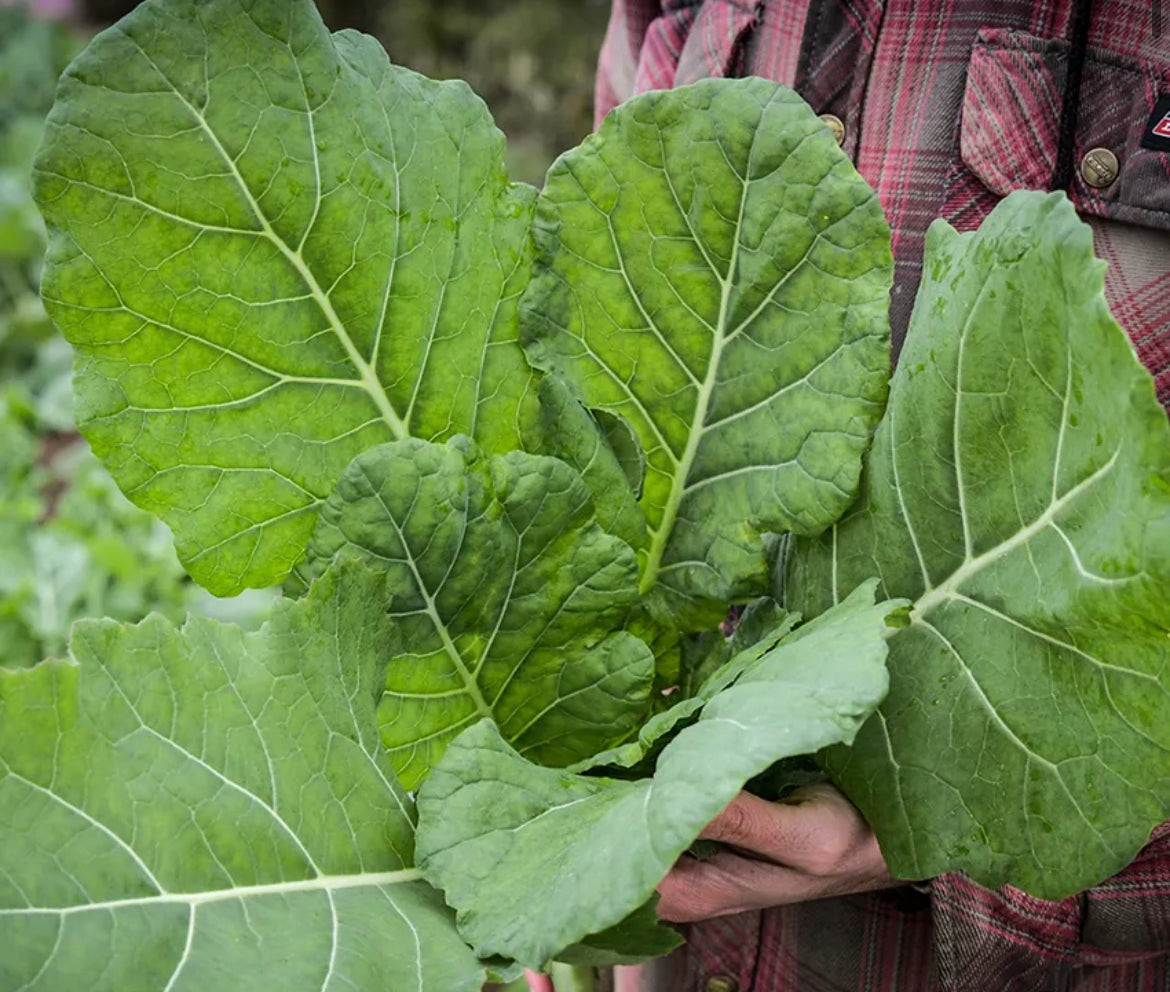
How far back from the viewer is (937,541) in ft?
2.01

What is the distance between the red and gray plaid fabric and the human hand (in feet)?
0.55

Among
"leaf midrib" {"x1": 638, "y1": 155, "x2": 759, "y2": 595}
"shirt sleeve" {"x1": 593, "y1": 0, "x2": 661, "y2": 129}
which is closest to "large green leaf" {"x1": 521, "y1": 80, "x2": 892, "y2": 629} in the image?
"leaf midrib" {"x1": 638, "y1": 155, "x2": 759, "y2": 595}

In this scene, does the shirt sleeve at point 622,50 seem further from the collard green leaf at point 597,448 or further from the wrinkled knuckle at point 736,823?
the wrinkled knuckle at point 736,823

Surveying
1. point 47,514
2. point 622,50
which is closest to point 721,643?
point 622,50

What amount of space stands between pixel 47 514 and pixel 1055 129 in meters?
2.86

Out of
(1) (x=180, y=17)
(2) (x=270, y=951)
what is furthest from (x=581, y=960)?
(1) (x=180, y=17)

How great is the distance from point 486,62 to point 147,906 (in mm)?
5813

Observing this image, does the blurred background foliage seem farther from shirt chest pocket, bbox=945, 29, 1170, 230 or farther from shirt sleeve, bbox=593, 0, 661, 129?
shirt sleeve, bbox=593, 0, 661, 129

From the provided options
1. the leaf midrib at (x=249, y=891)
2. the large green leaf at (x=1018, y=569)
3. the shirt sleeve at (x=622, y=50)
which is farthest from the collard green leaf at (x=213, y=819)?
the shirt sleeve at (x=622, y=50)

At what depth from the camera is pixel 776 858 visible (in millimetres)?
662

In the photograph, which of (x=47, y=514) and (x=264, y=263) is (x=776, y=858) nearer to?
(x=264, y=263)

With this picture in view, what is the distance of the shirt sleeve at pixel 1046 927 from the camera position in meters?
0.78

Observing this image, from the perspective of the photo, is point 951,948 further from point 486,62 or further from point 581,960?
point 486,62

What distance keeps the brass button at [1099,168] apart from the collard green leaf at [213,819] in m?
0.49
